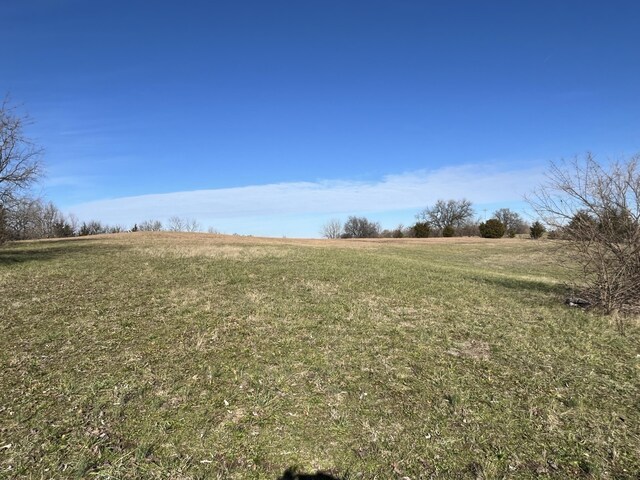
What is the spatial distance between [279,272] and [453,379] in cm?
748

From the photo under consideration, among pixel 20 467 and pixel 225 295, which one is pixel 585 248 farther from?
pixel 20 467

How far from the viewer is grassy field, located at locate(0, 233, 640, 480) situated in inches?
143

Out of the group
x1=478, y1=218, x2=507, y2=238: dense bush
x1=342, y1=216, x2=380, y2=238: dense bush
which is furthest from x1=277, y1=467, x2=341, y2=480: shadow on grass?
x1=342, y1=216, x2=380, y2=238: dense bush

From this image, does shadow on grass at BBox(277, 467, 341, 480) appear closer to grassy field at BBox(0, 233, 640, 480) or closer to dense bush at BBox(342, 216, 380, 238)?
grassy field at BBox(0, 233, 640, 480)

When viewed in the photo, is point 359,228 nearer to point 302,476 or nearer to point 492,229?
point 492,229

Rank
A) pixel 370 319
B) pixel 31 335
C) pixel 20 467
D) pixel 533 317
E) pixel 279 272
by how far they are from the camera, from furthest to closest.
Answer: pixel 279 272, pixel 533 317, pixel 370 319, pixel 31 335, pixel 20 467

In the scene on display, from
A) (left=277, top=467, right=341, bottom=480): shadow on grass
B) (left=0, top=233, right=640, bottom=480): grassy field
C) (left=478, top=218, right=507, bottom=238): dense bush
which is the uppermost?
(left=478, top=218, right=507, bottom=238): dense bush

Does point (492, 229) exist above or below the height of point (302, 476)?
above

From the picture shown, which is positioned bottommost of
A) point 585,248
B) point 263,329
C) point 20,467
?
point 20,467

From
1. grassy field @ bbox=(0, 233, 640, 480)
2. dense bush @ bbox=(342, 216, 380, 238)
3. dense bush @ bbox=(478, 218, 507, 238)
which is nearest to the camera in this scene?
grassy field @ bbox=(0, 233, 640, 480)

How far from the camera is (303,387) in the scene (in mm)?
4863

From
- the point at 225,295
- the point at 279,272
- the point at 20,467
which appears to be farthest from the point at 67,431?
the point at 279,272

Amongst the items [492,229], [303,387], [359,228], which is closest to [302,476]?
[303,387]

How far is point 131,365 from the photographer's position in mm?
5176
